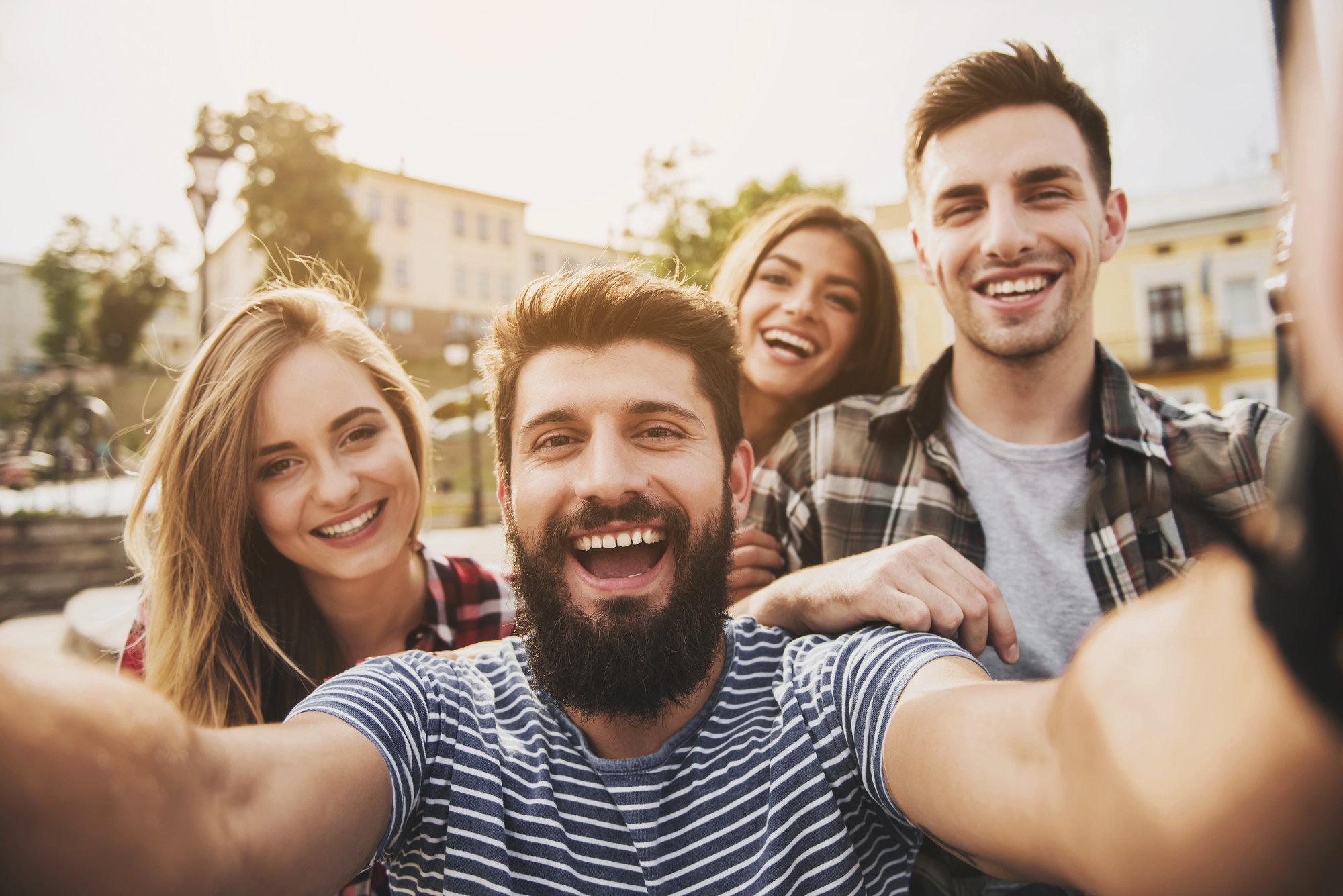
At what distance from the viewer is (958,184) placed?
2.65m

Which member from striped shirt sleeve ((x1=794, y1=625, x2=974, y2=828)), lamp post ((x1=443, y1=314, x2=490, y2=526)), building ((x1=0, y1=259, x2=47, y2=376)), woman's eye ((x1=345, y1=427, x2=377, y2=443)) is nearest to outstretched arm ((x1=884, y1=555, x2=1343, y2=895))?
striped shirt sleeve ((x1=794, y1=625, x2=974, y2=828))

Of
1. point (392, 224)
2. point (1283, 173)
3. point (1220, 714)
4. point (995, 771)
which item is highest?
point (392, 224)

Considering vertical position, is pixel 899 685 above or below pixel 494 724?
above

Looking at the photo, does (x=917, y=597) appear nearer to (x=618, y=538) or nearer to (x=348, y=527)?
(x=618, y=538)

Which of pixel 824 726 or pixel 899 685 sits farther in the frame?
pixel 824 726

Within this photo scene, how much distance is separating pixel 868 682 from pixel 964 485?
1.24 m

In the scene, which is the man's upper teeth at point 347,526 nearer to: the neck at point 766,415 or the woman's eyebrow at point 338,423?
the woman's eyebrow at point 338,423

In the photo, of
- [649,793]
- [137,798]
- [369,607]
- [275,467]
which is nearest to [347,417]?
[275,467]

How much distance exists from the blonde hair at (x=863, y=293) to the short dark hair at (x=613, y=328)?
157 cm

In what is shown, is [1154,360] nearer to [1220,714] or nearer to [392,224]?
[1220,714]

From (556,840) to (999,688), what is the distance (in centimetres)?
100

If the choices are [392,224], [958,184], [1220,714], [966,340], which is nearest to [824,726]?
[1220,714]

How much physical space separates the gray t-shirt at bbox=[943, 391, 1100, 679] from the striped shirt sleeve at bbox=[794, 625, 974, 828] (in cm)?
81

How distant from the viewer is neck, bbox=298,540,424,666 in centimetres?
286
